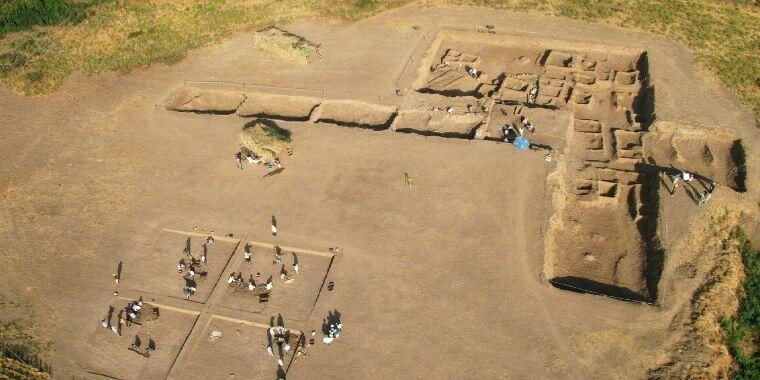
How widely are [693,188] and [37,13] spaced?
61999 mm

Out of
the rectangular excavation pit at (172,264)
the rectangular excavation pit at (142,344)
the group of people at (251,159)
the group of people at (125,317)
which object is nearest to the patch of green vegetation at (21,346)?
the rectangular excavation pit at (142,344)

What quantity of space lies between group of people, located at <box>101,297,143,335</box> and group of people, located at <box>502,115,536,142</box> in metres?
25.2

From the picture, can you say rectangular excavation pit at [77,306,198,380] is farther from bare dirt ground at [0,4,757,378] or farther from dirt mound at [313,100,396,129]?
dirt mound at [313,100,396,129]

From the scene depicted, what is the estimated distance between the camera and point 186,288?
92.0 feet

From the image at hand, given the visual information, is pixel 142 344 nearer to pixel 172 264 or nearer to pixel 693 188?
pixel 172 264

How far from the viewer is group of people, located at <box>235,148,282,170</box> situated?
35250 millimetres

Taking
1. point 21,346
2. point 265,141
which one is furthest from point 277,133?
point 21,346

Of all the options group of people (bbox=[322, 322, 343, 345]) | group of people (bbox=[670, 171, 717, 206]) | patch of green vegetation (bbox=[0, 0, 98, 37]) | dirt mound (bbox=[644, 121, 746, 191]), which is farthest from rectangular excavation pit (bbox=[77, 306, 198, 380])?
patch of green vegetation (bbox=[0, 0, 98, 37])

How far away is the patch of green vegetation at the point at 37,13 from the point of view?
52531 mm

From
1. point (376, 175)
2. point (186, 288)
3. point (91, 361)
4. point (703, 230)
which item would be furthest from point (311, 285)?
point (703, 230)

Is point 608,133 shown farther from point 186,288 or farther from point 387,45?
point 186,288

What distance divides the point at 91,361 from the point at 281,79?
26.3 meters

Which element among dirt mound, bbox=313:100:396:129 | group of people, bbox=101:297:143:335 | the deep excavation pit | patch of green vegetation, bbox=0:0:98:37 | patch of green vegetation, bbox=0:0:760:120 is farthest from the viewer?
patch of green vegetation, bbox=0:0:98:37

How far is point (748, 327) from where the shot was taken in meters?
26.1
